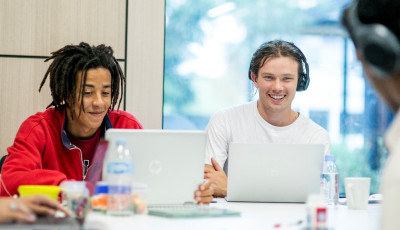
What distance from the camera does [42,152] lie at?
2.59 metres

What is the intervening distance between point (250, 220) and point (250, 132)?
1.21m

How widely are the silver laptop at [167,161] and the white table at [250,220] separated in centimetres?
19

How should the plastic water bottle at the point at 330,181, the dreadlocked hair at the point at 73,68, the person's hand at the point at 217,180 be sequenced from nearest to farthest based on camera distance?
the plastic water bottle at the point at 330,181 < the person's hand at the point at 217,180 < the dreadlocked hair at the point at 73,68

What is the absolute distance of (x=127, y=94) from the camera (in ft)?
11.1

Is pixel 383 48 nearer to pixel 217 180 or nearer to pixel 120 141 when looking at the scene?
pixel 120 141

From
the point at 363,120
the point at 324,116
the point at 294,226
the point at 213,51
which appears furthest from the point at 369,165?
the point at 294,226

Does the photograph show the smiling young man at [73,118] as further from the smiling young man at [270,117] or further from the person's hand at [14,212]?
the person's hand at [14,212]

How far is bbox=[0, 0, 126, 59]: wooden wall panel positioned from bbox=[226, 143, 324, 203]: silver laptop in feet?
4.36

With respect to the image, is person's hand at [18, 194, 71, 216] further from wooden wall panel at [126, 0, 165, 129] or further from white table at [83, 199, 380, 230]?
wooden wall panel at [126, 0, 165, 129]

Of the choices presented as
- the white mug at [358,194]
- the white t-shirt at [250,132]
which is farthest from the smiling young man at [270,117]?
the white mug at [358,194]

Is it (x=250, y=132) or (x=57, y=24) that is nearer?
(x=250, y=132)

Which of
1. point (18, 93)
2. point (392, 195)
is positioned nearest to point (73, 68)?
point (18, 93)

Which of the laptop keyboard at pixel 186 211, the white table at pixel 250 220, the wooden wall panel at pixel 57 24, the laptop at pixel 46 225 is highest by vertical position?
the wooden wall panel at pixel 57 24

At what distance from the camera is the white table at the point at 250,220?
1.74m
